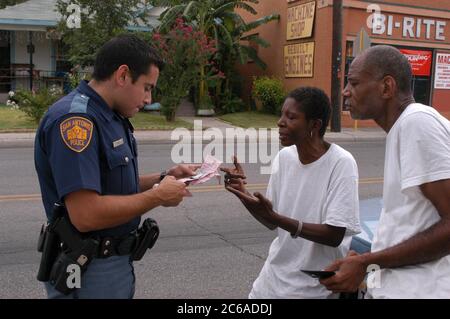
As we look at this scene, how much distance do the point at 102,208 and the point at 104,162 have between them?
0.73 feet

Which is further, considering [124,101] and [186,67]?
[186,67]

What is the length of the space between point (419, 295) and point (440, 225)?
0.27 meters

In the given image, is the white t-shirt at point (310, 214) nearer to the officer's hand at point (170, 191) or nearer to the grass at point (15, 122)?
the officer's hand at point (170, 191)

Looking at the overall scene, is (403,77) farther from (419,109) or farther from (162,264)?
(162,264)

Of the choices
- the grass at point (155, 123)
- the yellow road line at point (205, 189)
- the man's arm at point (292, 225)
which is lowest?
the yellow road line at point (205, 189)

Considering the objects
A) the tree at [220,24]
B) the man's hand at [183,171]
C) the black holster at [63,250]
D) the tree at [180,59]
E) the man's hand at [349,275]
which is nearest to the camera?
the man's hand at [349,275]

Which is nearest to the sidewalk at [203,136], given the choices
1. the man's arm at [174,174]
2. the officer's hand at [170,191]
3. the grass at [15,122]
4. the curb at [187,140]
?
the curb at [187,140]

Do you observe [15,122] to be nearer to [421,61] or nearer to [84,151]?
[421,61]

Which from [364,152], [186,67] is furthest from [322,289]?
[186,67]

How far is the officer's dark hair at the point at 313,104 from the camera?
2727 millimetres

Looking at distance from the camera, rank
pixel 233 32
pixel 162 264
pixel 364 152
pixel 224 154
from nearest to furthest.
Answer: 1. pixel 162 264
2. pixel 224 154
3. pixel 364 152
4. pixel 233 32

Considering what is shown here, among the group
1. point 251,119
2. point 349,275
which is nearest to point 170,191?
point 349,275

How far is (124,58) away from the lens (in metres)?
2.32

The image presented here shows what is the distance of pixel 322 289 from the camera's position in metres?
2.52
